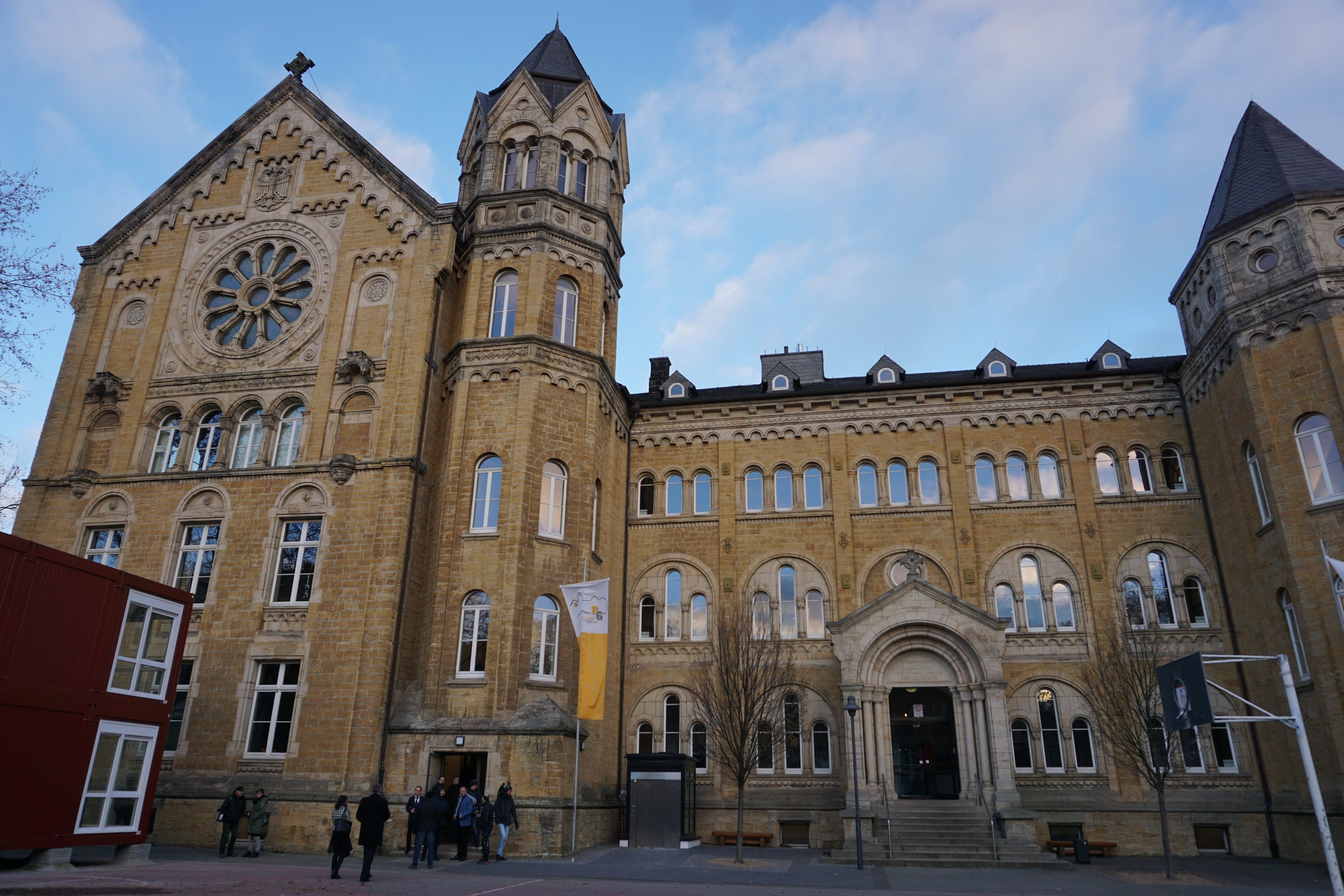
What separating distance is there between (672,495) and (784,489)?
13.0ft

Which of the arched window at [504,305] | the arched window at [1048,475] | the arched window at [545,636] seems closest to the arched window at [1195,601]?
the arched window at [1048,475]

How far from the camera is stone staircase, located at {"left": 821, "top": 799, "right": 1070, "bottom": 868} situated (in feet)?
70.9

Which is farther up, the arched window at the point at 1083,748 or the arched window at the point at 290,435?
the arched window at the point at 290,435

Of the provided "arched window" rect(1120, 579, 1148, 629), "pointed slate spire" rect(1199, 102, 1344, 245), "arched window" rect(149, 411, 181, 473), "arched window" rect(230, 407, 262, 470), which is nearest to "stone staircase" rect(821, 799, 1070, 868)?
"arched window" rect(1120, 579, 1148, 629)

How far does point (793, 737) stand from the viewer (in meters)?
28.0

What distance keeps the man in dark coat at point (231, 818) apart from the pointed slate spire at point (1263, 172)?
30.4m

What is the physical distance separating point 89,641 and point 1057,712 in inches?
997

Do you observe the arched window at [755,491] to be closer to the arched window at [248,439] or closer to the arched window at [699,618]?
the arched window at [699,618]

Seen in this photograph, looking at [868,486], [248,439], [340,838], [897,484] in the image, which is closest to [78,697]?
[340,838]

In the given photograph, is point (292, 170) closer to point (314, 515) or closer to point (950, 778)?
point (314, 515)

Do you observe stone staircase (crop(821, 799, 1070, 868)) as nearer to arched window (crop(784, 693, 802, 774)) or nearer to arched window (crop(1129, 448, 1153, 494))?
arched window (crop(784, 693, 802, 774))

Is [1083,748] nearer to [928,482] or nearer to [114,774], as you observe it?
[928,482]

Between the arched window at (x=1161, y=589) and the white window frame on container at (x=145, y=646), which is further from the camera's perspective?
the arched window at (x=1161, y=589)

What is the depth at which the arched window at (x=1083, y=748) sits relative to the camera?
86.4 ft
